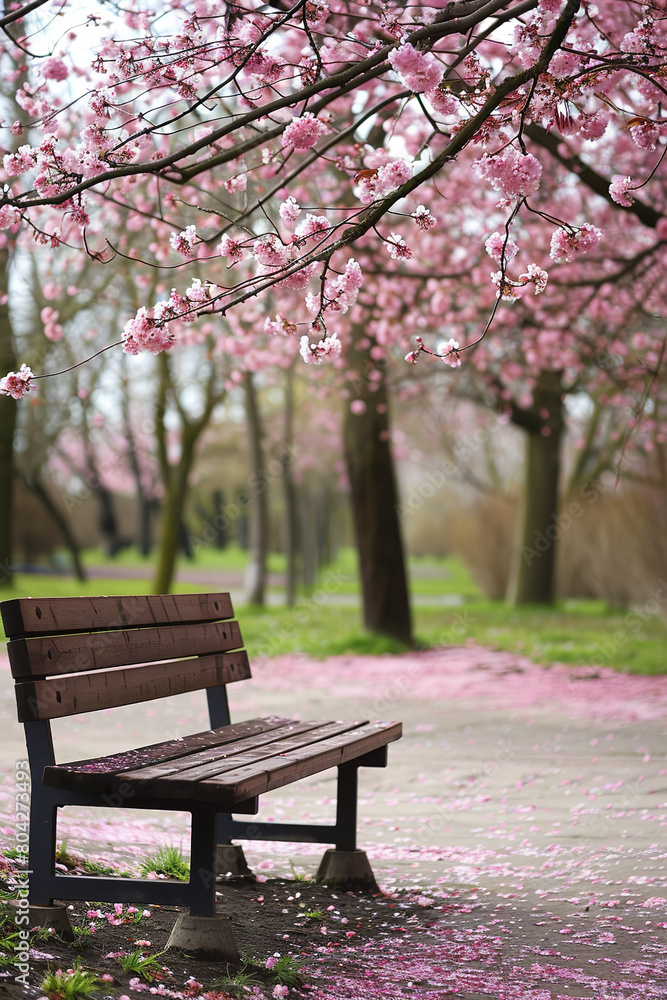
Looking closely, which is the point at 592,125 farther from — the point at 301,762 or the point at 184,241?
the point at 301,762

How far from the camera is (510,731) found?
674cm

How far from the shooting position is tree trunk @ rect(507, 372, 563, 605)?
621 inches

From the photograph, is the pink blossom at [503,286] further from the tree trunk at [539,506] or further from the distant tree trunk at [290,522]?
the distant tree trunk at [290,522]

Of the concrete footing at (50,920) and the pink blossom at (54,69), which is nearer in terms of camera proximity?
the concrete footing at (50,920)

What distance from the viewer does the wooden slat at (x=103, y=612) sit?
109 inches

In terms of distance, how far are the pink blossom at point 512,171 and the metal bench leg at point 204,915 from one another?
208cm

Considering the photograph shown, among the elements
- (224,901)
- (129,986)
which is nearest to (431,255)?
(224,901)

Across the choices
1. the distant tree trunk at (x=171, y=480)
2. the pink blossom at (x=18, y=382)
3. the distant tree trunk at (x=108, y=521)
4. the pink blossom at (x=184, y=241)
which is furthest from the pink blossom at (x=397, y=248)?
the distant tree trunk at (x=108, y=521)

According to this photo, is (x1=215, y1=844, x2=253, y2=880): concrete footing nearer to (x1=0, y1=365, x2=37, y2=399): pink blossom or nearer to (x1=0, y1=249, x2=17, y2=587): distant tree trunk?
(x1=0, y1=365, x2=37, y2=399): pink blossom

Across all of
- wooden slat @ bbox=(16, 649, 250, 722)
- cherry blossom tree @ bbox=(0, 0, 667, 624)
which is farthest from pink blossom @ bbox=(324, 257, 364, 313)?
wooden slat @ bbox=(16, 649, 250, 722)

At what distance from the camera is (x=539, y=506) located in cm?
1588

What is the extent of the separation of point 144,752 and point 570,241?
205 centimetres

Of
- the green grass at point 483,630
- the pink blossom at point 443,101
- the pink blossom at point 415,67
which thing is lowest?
the green grass at point 483,630

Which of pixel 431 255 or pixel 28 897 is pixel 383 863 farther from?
pixel 431 255
